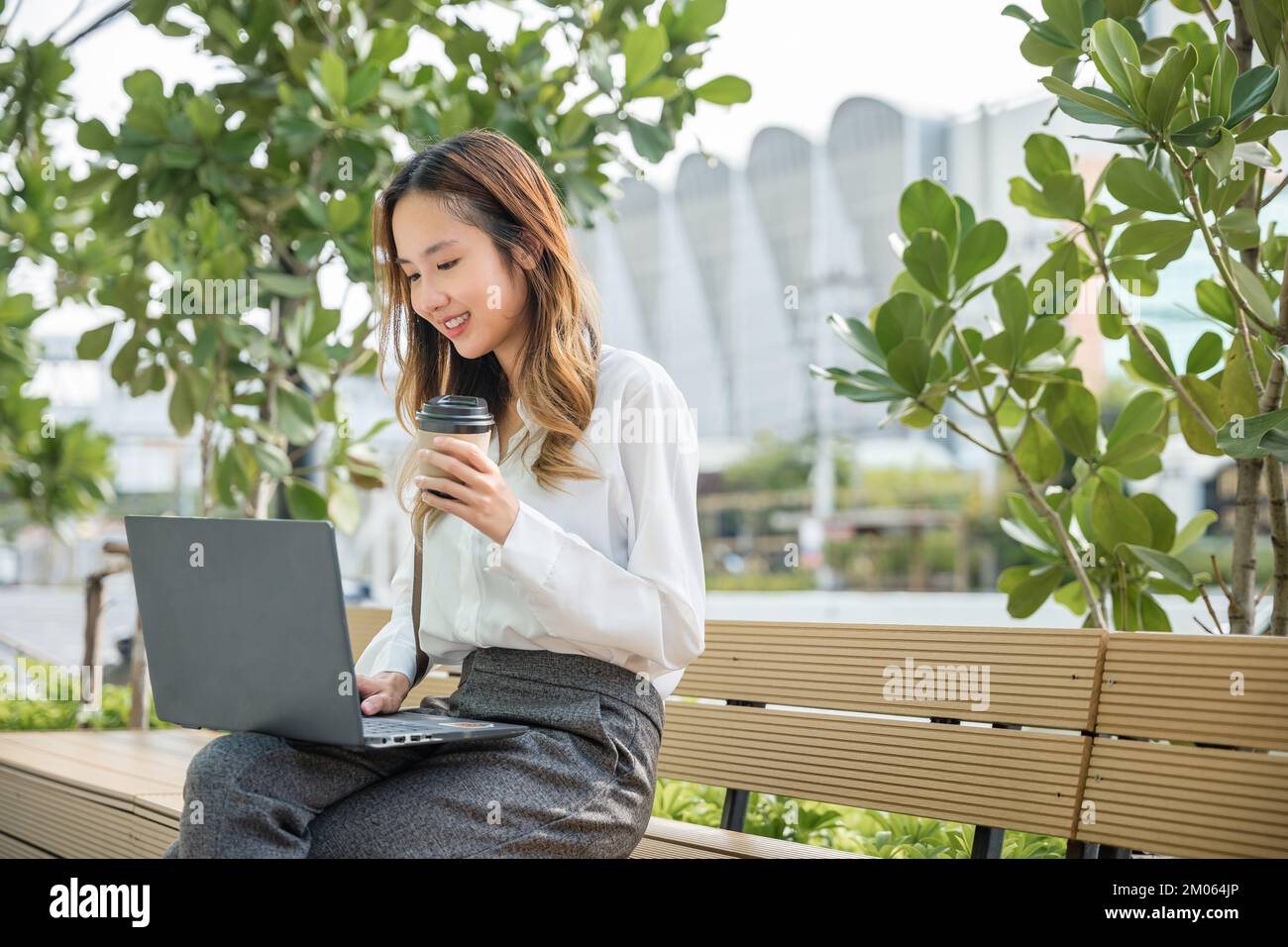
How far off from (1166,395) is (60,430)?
4121 millimetres

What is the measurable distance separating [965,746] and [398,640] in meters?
1.00

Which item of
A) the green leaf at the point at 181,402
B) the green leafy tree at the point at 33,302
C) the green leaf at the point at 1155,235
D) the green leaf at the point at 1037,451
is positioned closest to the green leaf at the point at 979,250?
the green leaf at the point at 1155,235

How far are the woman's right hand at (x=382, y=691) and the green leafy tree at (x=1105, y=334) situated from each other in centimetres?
113

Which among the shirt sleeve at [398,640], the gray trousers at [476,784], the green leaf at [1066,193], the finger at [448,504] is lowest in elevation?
the gray trousers at [476,784]

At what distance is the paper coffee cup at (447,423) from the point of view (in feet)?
5.22

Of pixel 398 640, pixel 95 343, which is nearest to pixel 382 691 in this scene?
pixel 398 640

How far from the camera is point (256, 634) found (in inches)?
63.2

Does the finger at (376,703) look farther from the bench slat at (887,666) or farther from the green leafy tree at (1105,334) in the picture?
the green leafy tree at (1105,334)

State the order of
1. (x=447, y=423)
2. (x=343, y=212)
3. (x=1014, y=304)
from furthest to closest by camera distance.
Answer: (x=343, y=212), (x=1014, y=304), (x=447, y=423)

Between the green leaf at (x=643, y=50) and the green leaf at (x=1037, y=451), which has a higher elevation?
the green leaf at (x=643, y=50)

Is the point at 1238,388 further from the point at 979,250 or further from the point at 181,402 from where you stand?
the point at 181,402

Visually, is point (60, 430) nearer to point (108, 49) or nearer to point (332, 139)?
point (108, 49)

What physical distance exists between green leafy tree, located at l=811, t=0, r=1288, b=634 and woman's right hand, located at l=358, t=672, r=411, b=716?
1.13m

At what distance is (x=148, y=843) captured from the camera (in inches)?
100
